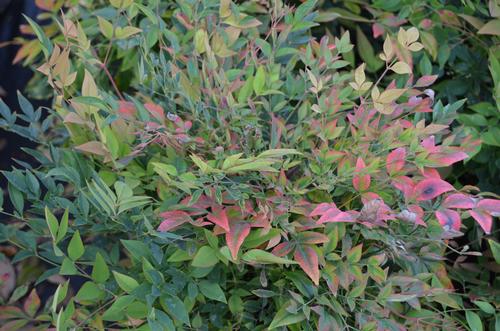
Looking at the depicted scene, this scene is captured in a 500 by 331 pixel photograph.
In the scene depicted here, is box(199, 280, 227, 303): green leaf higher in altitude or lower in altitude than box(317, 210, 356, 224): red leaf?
lower

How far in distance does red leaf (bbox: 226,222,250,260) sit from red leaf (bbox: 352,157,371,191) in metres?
0.19

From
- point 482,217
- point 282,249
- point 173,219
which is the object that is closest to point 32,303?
point 173,219

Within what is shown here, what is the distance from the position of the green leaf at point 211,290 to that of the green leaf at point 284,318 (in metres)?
0.09

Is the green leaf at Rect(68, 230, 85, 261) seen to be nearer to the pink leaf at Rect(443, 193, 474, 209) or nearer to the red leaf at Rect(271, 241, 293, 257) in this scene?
the red leaf at Rect(271, 241, 293, 257)

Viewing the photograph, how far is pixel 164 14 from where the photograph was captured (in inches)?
64.1

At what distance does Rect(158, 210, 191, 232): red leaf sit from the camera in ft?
3.12

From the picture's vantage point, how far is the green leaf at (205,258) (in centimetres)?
96

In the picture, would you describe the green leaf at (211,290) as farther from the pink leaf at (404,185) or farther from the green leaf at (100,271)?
the pink leaf at (404,185)

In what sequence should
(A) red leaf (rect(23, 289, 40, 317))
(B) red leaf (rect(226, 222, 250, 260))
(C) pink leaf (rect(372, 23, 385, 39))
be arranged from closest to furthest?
(B) red leaf (rect(226, 222, 250, 260))
(A) red leaf (rect(23, 289, 40, 317))
(C) pink leaf (rect(372, 23, 385, 39))

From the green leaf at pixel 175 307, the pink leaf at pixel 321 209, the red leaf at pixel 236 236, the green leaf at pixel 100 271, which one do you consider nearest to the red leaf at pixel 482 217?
the pink leaf at pixel 321 209

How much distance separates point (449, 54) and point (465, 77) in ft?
0.41

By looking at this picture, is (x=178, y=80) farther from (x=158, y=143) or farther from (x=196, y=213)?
(x=196, y=213)

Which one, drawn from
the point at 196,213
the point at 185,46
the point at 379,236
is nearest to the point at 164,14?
the point at 185,46

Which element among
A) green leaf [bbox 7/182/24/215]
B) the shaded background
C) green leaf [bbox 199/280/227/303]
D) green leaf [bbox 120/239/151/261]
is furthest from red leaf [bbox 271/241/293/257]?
the shaded background
